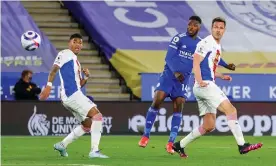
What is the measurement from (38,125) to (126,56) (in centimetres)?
472

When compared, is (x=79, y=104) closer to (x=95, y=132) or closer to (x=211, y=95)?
(x=95, y=132)

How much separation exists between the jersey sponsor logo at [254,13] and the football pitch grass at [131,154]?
27.3 ft

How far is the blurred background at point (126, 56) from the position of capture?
77.0 feet

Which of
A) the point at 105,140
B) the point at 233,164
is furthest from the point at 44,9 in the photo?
the point at 233,164

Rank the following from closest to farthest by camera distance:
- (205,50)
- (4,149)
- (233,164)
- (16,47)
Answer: (233,164) < (205,50) < (4,149) < (16,47)

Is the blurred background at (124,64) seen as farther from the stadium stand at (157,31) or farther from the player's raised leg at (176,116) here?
the player's raised leg at (176,116)

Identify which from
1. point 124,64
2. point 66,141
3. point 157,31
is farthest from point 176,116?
point 157,31

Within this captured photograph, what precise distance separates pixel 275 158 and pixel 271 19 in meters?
15.6

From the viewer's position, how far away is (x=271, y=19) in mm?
29641

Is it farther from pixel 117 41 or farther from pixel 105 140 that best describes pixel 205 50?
pixel 117 41

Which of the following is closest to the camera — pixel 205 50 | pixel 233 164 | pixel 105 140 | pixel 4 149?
pixel 233 164

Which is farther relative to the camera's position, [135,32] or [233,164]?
[135,32]

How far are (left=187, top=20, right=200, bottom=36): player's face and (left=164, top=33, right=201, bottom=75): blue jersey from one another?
0.20 metres

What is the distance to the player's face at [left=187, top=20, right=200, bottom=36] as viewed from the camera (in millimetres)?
15609
